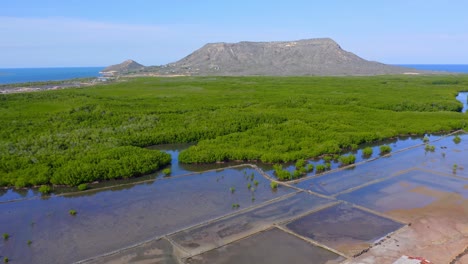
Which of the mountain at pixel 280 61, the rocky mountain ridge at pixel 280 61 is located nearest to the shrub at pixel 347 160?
the rocky mountain ridge at pixel 280 61

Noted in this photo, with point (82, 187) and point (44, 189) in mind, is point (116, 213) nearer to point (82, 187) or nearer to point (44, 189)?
point (82, 187)

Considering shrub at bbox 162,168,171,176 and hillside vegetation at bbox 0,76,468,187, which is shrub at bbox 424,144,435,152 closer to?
hillside vegetation at bbox 0,76,468,187

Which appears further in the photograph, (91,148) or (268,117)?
(268,117)

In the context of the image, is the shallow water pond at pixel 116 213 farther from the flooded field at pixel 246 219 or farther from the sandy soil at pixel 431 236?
the sandy soil at pixel 431 236

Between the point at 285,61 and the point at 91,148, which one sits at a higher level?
the point at 285,61

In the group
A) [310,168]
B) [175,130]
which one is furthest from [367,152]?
[175,130]

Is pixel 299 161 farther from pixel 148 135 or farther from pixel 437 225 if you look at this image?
pixel 148 135

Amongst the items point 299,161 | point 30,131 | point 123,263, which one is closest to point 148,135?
point 30,131
